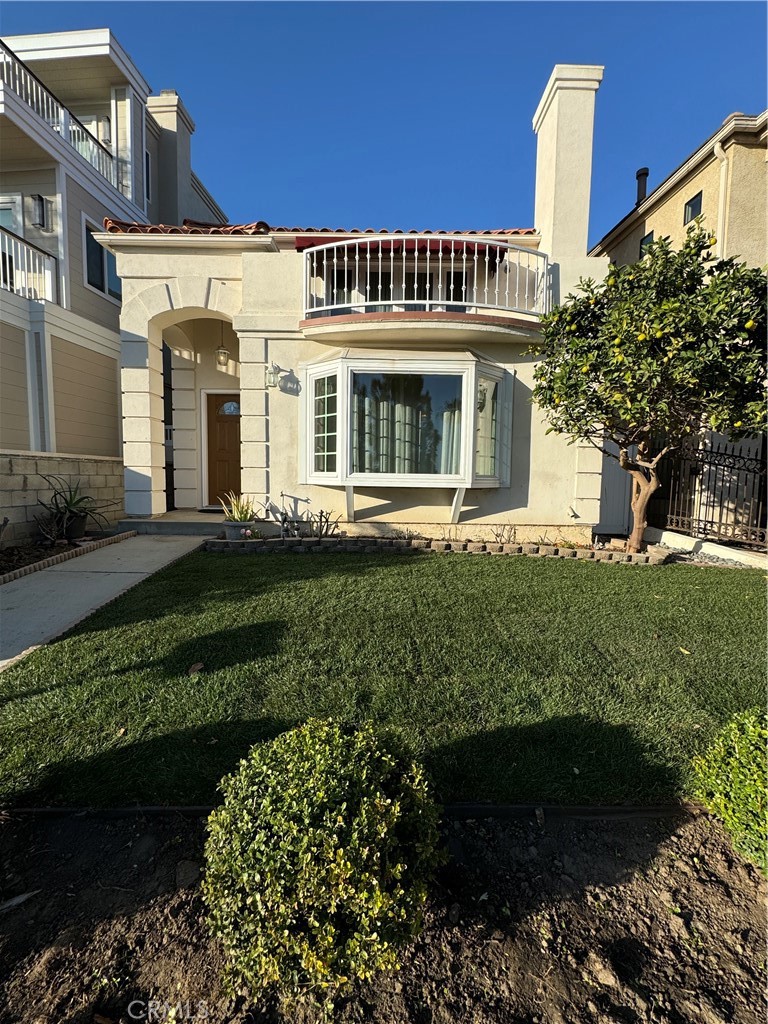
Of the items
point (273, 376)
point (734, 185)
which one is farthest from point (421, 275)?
point (734, 185)

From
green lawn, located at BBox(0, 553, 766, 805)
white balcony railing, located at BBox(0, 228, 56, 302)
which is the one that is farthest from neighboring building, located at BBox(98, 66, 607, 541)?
green lawn, located at BBox(0, 553, 766, 805)

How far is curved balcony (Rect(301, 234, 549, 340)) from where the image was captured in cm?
678

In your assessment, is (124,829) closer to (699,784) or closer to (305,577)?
(699,784)

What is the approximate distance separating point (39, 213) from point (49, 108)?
2.39 metres

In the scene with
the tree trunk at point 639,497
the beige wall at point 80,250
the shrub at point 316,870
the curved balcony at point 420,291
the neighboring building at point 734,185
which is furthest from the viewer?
the beige wall at point 80,250

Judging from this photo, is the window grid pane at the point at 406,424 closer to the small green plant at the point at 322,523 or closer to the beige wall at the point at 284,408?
the beige wall at the point at 284,408

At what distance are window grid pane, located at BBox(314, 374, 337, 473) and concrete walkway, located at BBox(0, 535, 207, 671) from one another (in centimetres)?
221

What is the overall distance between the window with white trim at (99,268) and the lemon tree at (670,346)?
9.61 m

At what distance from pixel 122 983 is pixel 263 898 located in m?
0.50

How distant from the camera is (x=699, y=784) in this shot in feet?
6.68

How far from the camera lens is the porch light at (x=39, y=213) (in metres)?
9.59

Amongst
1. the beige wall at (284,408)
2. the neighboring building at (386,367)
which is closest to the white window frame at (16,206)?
the neighboring building at (386,367)

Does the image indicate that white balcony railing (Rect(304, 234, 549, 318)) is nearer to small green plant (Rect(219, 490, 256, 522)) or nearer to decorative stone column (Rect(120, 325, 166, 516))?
decorative stone column (Rect(120, 325, 166, 516))

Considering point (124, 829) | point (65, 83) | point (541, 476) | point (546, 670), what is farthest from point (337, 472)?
point (65, 83)
